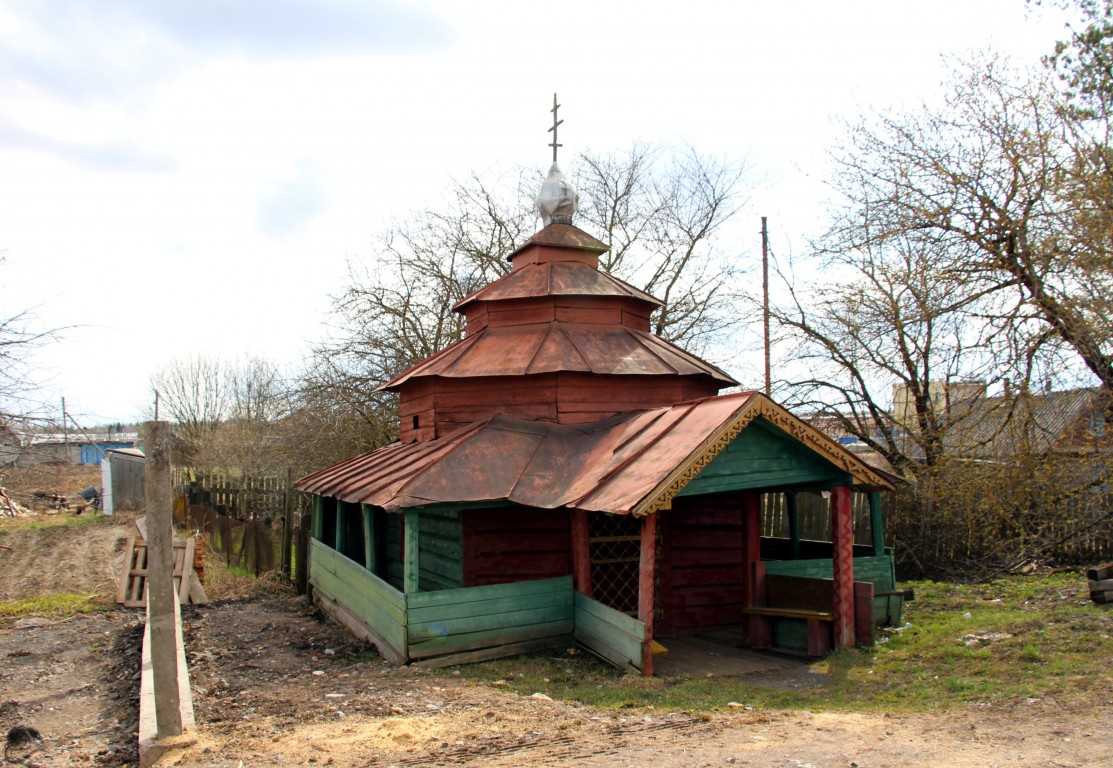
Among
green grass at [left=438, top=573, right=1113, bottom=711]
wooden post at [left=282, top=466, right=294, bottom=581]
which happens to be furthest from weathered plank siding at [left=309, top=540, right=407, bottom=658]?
wooden post at [left=282, top=466, right=294, bottom=581]

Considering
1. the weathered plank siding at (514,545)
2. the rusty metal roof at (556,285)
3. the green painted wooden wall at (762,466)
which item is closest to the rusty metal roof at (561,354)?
the rusty metal roof at (556,285)

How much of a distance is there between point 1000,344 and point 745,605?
5.32 metres

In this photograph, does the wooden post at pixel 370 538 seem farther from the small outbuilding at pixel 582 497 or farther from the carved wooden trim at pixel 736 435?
the carved wooden trim at pixel 736 435

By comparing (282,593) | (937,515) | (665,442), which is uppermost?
(665,442)

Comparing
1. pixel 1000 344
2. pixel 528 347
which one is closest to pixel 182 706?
pixel 528 347

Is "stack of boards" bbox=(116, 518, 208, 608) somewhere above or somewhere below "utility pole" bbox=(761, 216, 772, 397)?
below

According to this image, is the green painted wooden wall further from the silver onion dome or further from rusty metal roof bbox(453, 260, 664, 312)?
the silver onion dome

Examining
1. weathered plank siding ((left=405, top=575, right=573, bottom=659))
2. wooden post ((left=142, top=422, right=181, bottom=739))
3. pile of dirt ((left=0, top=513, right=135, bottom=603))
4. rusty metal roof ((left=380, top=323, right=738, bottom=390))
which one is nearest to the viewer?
wooden post ((left=142, top=422, right=181, bottom=739))

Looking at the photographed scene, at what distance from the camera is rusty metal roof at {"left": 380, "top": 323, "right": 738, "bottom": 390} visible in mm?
11812

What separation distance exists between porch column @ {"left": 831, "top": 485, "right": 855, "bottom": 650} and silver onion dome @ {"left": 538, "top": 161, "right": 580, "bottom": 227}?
705 centimetres

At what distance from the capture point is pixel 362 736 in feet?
21.4

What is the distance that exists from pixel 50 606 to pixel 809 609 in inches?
451

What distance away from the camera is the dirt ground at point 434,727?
589 centimetres

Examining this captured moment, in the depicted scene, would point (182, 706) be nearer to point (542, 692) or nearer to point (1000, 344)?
point (542, 692)
